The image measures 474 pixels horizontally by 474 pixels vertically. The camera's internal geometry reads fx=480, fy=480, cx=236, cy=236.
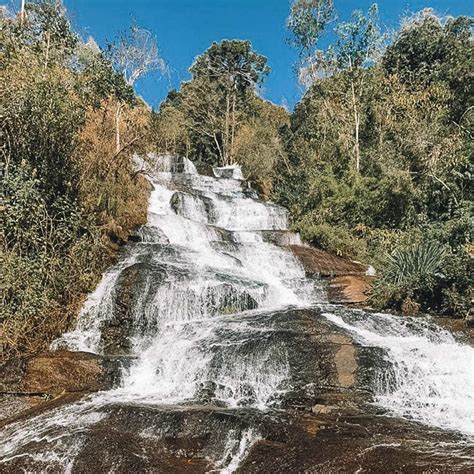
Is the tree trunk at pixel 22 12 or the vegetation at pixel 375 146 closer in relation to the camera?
the vegetation at pixel 375 146

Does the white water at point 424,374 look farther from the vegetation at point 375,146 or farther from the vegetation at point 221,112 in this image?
the vegetation at point 221,112

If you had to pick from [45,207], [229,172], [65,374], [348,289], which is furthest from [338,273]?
[229,172]

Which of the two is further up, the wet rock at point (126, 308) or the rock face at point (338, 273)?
the rock face at point (338, 273)

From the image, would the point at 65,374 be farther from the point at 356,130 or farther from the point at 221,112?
the point at 221,112

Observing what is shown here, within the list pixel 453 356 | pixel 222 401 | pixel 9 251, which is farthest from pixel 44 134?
pixel 453 356

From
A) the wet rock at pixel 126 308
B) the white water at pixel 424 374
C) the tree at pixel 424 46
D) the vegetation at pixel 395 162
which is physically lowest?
the white water at pixel 424 374

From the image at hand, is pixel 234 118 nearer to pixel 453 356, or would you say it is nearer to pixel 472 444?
pixel 453 356

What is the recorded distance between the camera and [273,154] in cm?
2950

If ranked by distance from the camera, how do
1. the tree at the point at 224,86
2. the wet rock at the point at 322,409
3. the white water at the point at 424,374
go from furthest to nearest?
the tree at the point at 224,86
the white water at the point at 424,374
the wet rock at the point at 322,409

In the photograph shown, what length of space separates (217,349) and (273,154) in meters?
21.9

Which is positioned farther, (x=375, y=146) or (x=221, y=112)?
(x=221, y=112)

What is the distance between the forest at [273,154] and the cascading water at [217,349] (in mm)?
1242

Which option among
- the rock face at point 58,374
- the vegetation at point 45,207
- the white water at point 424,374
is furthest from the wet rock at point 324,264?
the rock face at point 58,374

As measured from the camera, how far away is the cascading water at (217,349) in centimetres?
673
